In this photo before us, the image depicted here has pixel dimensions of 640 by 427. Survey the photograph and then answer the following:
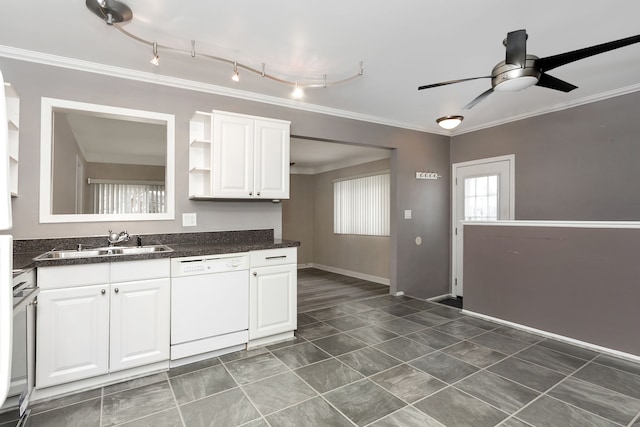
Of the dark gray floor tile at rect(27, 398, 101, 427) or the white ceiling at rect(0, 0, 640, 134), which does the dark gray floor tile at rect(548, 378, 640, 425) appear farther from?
the dark gray floor tile at rect(27, 398, 101, 427)

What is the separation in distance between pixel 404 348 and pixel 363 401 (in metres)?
0.92

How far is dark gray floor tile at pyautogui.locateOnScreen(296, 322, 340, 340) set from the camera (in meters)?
3.15

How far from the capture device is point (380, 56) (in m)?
2.64

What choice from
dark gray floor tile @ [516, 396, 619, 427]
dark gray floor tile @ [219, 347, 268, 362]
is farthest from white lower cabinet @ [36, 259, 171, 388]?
dark gray floor tile @ [516, 396, 619, 427]

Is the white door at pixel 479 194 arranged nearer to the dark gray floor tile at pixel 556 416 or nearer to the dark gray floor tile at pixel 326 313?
the dark gray floor tile at pixel 326 313

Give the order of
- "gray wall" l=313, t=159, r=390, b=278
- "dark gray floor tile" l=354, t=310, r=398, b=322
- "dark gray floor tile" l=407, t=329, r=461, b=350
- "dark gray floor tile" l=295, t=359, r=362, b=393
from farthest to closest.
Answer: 1. "gray wall" l=313, t=159, r=390, b=278
2. "dark gray floor tile" l=354, t=310, r=398, b=322
3. "dark gray floor tile" l=407, t=329, r=461, b=350
4. "dark gray floor tile" l=295, t=359, r=362, b=393

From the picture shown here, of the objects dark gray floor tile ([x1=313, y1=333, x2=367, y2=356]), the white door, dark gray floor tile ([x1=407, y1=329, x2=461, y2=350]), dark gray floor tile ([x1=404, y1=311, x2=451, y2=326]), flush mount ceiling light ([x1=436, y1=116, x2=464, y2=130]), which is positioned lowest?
dark gray floor tile ([x1=313, y1=333, x2=367, y2=356])

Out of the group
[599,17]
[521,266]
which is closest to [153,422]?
[521,266]

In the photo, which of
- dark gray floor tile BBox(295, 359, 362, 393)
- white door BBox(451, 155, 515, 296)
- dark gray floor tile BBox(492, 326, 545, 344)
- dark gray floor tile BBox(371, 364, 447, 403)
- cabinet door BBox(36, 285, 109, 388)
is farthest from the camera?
white door BBox(451, 155, 515, 296)

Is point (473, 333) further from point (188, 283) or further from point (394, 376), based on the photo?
point (188, 283)

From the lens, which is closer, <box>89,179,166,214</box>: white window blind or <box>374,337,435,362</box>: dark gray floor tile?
<box>374,337,435,362</box>: dark gray floor tile

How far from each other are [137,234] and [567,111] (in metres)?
4.73

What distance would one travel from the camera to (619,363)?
2.59m

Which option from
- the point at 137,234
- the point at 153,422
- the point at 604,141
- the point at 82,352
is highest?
the point at 604,141
